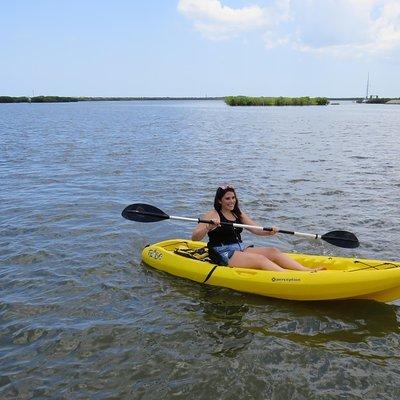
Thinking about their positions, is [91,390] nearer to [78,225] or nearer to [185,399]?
[185,399]

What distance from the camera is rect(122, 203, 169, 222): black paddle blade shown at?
7.68 meters

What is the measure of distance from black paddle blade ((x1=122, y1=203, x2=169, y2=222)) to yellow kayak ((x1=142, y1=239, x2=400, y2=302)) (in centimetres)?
77

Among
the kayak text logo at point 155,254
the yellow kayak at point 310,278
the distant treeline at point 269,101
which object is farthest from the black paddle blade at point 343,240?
the distant treeline at point 269,101

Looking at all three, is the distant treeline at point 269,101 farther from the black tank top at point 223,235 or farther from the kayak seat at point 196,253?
the black tank top at point 223,235

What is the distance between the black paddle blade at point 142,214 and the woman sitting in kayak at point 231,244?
3.54 ft

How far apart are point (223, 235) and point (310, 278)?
1.43 m

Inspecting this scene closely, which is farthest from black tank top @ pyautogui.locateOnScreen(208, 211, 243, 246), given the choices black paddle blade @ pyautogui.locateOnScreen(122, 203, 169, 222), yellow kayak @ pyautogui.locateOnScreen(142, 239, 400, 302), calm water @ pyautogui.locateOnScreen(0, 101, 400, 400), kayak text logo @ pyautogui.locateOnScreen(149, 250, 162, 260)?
black paddle blade @ pyautogui.locateOnScreen(122, 203, 169, 222)

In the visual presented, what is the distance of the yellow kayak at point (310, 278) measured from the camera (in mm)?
5844

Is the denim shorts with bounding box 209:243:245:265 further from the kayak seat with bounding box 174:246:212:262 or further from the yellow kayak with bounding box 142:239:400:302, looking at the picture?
the kayak seat with bounding box 174:246:212:262

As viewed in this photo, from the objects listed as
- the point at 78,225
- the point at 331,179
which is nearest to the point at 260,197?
the point at 331,179

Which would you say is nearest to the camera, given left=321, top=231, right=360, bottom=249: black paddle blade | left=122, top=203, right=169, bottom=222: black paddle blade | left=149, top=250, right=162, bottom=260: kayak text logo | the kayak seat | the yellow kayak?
the yellow kayak

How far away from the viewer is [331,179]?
47.2 ft

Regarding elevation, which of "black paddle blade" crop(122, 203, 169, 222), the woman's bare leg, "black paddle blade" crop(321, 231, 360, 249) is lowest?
the woman's bare leg

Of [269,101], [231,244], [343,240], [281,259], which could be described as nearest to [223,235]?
[231,244]
